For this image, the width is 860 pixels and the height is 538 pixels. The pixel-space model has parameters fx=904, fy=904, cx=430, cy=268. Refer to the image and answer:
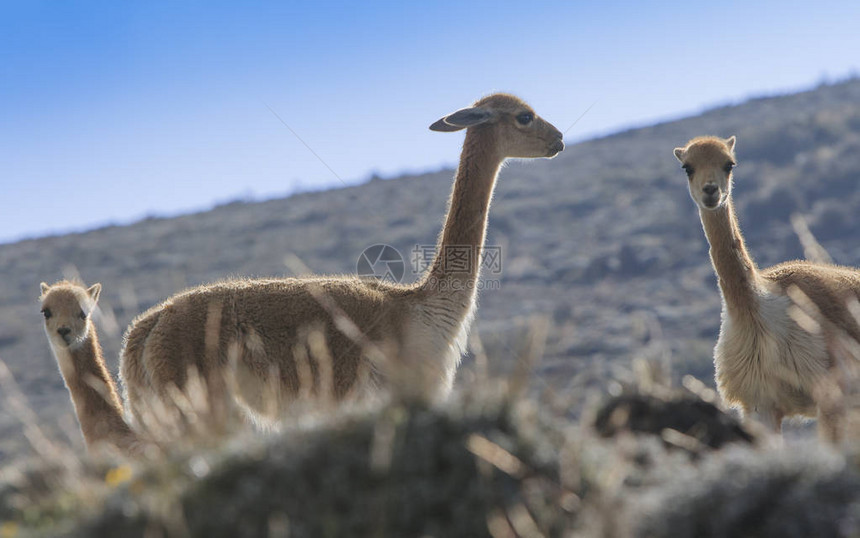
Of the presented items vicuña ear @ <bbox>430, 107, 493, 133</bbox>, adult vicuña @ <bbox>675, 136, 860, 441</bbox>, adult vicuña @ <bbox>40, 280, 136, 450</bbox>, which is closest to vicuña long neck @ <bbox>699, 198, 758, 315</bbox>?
adult vicuña @ <bbox>675, 136, 860, 441</bbox>

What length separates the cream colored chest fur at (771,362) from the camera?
604cm

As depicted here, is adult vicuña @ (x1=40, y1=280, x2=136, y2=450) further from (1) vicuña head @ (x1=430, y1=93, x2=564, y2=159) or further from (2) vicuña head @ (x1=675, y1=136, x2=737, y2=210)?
(2) vicuña head @ (x1=675, y1=136, x2=737, y2=210)

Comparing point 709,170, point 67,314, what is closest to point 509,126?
point 709,170

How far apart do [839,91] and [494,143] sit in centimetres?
5962

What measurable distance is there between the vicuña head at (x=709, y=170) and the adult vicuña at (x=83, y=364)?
4.40 meters

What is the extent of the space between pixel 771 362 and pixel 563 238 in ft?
124

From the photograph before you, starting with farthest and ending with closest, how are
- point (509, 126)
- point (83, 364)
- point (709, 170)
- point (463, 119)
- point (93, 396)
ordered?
point (509, 126), point (463, 119), point (83, 364), point (709, 170), point (93, 396)

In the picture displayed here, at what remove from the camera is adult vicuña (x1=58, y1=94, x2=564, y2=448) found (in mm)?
5910

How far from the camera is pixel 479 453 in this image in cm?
311

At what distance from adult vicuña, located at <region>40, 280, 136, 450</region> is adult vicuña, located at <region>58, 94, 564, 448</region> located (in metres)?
0.15

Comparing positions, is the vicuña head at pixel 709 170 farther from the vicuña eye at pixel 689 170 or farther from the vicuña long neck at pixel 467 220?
the vicuña long neck at pixel 467 220

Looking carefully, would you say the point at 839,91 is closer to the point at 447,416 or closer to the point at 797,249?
the point at 797,249

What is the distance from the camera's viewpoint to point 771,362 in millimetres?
6105

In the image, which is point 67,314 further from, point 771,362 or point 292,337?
point 771,362
